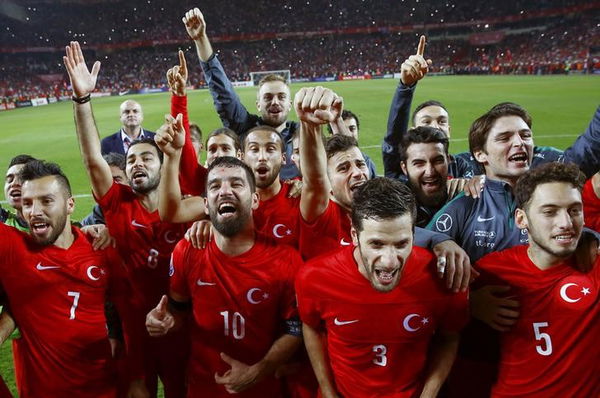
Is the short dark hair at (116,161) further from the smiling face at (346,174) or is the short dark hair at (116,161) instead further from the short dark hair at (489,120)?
the short dark hair at (489,120)

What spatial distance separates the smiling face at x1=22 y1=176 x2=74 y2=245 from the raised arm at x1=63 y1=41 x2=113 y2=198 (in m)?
0.32

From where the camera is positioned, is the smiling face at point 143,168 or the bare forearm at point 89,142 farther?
the smiling face at point 143,168

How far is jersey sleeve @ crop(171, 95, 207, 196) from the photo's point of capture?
11.2 ft

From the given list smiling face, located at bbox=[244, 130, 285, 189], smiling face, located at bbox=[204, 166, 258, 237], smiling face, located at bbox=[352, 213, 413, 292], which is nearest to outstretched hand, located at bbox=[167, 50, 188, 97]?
smiling face, located at bbox=[244, 130, 285, 189]

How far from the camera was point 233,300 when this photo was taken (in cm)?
251

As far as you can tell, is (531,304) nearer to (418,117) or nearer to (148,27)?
(418,117)

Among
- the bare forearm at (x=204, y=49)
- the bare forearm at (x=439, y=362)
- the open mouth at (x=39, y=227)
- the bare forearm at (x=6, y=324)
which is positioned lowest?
the bare forearm at (x=439, y=362)

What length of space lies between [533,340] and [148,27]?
2177 inches

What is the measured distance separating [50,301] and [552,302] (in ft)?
8.86

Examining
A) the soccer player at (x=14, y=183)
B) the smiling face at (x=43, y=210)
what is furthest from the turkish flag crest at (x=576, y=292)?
the soccer player at (x=14, y=183)

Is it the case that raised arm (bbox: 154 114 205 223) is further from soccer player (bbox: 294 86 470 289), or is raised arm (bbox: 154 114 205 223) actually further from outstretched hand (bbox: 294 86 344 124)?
outstretched hand (bbox: 294 86 344 124)

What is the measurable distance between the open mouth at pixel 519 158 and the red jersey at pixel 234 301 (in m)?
1.44

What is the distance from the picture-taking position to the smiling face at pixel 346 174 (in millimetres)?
3039

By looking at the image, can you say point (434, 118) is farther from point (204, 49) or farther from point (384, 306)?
point (384, 306)
